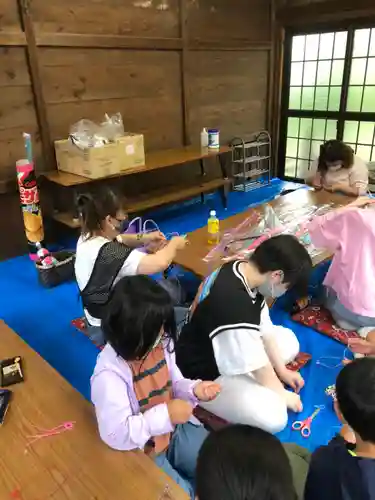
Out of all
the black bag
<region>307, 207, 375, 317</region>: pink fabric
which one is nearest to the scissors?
<region>307, 207, 375, 317</region>: pink fabric

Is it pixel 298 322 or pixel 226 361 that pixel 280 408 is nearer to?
pixel 226 361

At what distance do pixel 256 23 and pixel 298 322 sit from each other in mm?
3872

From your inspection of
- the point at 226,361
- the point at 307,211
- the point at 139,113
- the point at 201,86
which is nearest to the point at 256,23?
the point at 201,86

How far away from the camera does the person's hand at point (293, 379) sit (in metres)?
1.86

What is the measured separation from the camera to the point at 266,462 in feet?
2.25

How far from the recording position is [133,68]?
3793 millimetres

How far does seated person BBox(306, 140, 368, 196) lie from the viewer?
3.12 meters

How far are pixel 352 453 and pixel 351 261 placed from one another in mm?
1287

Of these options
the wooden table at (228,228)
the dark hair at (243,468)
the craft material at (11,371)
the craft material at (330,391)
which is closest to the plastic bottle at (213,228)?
the wooden table at (228,228)

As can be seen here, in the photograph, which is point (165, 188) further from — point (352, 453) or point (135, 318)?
point (352, 453)

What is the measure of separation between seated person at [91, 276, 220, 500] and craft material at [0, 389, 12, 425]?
0.30 metres

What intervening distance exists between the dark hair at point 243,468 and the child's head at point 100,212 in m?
1.20

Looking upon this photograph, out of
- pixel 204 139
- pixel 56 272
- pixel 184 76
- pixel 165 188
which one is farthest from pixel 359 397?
pixel 184 76

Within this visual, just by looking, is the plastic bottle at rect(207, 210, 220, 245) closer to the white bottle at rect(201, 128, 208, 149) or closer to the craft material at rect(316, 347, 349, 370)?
the craft material at rect(316, 347, 349, 370)
